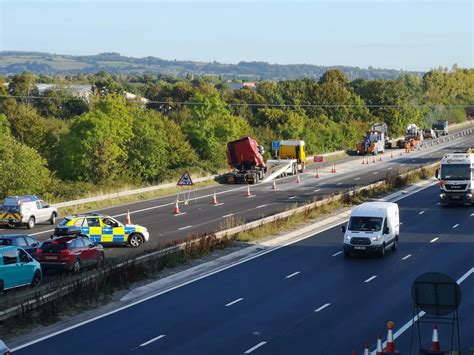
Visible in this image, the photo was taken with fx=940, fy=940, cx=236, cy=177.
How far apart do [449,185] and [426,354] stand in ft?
114

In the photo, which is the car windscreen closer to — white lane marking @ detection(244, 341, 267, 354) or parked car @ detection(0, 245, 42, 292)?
parked car @ detection(0, 245, 42, 292)

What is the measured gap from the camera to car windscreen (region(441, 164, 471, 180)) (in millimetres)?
50188

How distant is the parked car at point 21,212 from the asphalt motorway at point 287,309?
1304 cm

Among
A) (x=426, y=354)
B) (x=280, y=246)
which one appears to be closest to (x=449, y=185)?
(x=280, y=246)

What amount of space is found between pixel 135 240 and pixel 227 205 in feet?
55.1

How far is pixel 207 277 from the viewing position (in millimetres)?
30156

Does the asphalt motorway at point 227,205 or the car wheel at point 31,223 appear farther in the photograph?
the car wheel at point 31,223

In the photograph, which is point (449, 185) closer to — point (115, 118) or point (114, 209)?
point (114, 209)

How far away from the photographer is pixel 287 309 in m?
25.0

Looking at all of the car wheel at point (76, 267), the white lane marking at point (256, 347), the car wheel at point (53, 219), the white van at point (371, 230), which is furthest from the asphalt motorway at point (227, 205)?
the white lane marking at point (256, 347)

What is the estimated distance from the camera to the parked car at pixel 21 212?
140ft

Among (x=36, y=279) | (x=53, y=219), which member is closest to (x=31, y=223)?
(x=53, y=219)

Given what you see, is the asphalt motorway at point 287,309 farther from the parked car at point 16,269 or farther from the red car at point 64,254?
the red car at point 64,254

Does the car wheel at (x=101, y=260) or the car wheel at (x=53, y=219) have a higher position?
the car wheel at (x=101, y=260)
